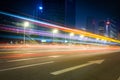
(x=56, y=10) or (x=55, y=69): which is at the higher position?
(x=56, y=10)

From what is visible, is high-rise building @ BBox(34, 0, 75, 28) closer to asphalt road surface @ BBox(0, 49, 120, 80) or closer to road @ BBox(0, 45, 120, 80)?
road @ BBox(0, 45, 120, 80)

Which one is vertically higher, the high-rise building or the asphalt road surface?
the high-rise building

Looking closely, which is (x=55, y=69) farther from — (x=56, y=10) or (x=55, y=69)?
(x=56, y=10)

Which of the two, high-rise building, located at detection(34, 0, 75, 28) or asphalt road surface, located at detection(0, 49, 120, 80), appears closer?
asphalt road surface, located at detection(0, 49, 120, 80)

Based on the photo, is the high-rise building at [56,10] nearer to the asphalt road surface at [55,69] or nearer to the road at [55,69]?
the road at [55,69]

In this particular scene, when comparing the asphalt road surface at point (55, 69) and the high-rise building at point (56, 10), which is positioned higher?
the high-rise building at point (56, 10)

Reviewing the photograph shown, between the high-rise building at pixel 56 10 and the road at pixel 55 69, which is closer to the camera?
the road at pixel 55 69

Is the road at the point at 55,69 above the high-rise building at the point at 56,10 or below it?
below

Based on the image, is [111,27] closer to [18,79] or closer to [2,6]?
[2,6]

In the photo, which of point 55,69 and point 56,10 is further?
point 56,10

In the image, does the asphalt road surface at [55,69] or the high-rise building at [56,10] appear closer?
the asphalt road surface at [55,69]

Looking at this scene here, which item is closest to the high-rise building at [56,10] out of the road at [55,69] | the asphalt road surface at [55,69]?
the road at [55,69]

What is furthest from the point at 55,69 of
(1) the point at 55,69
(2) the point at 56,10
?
(2) the point at 56,10

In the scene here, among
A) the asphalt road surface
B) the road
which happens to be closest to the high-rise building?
the road
